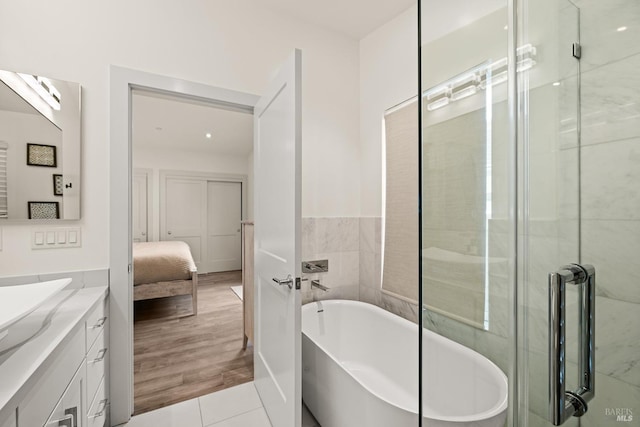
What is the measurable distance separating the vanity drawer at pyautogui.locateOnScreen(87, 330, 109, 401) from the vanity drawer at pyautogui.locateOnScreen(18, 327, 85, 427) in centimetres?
14

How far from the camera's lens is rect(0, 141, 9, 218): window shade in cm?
131

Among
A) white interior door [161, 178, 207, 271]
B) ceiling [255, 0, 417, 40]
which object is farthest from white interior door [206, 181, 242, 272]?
ceiling [255, 0, 417, 40]

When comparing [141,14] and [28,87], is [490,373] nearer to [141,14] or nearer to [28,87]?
[28,87]

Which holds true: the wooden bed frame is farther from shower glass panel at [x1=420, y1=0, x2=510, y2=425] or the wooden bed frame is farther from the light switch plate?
shower glass panel at [x1=420, y1=0, x2=510, y2=425]

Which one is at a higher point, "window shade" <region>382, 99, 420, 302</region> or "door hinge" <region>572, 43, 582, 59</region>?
"door hinge" <region>572, 43, 582, 59</region>

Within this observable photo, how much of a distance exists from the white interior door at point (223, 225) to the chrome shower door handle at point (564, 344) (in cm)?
599

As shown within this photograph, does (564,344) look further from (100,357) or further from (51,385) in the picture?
(100,357)

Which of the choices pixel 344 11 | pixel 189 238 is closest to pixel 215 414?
pixel 344 11

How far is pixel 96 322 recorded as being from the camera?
1.31 meters

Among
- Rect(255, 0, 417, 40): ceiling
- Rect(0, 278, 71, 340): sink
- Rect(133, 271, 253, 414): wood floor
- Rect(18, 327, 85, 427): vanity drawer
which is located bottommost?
Rect(133, 271, 253, 414): wood floor

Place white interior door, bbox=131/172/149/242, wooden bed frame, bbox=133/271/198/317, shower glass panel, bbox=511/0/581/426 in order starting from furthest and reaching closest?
white interior door, bbox=131/172/149/242
wooden bed frame, bbox=133/271/198/317
shower glass panel, bbox=511/0/581/426

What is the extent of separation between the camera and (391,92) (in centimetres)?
209

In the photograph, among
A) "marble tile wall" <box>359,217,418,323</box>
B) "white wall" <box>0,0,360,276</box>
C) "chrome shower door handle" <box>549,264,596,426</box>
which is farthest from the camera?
"marble tile wall" <box>359,217,418,323</box>

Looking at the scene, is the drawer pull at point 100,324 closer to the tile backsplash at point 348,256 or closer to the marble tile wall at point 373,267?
the tile backsplash at point 348,256
